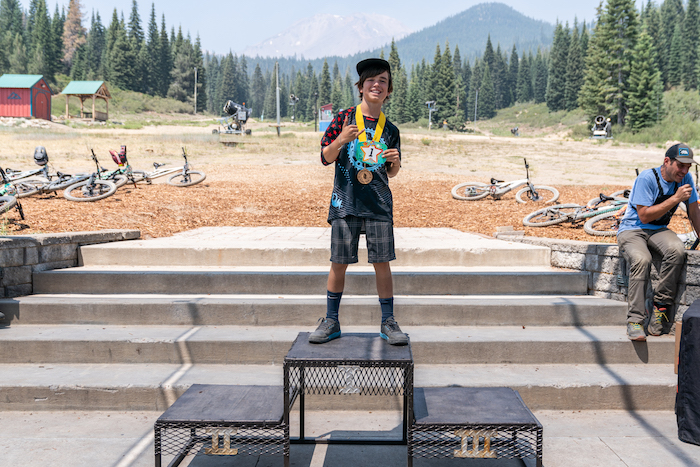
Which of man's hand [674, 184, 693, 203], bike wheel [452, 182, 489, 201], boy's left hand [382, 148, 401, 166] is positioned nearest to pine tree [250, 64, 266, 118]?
bike wheel [452, 182, 489, 201]

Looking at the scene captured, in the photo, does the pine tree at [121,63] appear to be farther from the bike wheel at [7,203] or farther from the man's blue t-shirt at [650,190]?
the man's blue t-shirt at [650,190]

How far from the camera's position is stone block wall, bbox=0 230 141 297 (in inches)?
184

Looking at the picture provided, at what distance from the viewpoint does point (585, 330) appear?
14.3 feet

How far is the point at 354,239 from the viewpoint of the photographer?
310 cm

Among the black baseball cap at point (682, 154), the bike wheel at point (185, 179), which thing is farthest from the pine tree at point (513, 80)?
the black baseball cap at point (682, 154)

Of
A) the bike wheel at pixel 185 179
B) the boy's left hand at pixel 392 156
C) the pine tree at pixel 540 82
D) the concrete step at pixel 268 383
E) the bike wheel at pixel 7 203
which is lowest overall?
the concrete step at pixel 268 383

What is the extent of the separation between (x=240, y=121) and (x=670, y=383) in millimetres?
37169

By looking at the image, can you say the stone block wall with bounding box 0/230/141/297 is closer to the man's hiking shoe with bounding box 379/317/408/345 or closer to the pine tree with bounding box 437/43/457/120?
the man's hiking shoe with bounding box 379/317/408/345

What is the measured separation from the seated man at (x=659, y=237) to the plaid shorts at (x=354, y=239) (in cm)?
242

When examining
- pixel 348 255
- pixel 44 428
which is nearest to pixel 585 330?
pixel 348 255

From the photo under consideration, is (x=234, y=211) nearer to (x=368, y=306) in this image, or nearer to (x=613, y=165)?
(x=368, y=306)

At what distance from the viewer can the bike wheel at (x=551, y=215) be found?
9.18 metres

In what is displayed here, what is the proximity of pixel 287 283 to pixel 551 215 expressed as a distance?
648cm

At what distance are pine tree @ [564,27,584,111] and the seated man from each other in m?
109
